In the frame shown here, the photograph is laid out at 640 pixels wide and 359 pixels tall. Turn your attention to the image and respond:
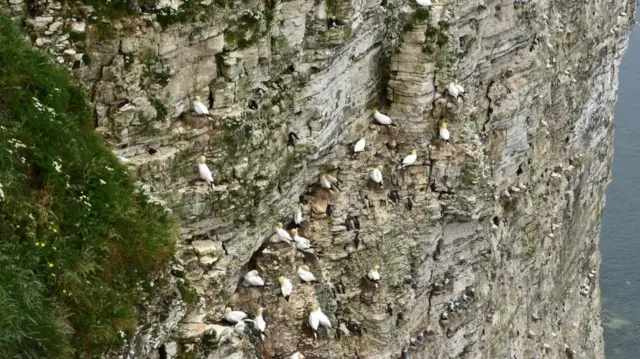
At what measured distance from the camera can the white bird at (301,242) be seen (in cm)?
1777

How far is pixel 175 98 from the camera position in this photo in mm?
14586

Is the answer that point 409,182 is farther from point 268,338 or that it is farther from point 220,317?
point 220,317

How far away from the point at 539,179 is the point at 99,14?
795 inches

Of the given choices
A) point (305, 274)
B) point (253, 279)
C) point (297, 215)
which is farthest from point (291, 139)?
point (253, 279)

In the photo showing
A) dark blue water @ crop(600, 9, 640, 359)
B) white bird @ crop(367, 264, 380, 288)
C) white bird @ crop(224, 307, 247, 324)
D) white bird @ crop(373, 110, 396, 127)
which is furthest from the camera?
dark blue water @ crop(600, 9, 640, 359)

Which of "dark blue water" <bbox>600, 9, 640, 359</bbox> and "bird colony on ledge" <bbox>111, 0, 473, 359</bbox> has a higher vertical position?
"bird colony on ledge" <bbox>111, 0, 473, 359</bbox>

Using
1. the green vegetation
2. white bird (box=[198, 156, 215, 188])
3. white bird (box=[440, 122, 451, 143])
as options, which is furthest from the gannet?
the green vegetation

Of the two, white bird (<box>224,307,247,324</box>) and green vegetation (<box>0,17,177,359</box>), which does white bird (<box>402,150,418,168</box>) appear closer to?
white bird (<box>224,307,247,324</box>)

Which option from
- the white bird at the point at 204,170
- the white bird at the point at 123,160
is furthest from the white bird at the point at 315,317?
the white bird at the point at 123,160

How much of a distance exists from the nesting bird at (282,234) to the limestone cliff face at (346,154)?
18 cm

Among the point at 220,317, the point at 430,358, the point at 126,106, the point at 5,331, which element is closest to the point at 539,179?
the point at 430,358

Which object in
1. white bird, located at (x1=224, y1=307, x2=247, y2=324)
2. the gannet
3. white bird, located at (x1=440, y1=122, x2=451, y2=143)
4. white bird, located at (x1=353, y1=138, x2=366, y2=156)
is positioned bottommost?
white bird, located at (x1=224, y1=307, x2=247, y2=324)

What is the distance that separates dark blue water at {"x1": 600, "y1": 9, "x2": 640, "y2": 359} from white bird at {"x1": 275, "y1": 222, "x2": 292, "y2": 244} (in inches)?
1348

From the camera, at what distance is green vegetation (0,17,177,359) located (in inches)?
388
